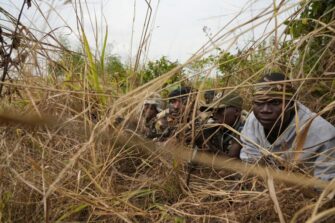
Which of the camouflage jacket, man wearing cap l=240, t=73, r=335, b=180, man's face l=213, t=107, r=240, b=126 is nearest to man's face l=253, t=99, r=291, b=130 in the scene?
man wearing cap l=240, t=73, r=335, b=180

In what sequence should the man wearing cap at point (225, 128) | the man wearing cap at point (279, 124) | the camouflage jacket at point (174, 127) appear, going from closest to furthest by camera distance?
the man wearing cap at point (279, 124) < the camouflage jacket at point (174, 127) < the man wearing cap at point (225, 128)

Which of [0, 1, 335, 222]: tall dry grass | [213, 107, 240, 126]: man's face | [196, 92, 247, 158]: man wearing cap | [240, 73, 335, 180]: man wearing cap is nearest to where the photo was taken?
[0, 1, 335, 222]: tall dry grass

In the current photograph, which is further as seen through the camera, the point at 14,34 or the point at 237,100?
the point at 237,100

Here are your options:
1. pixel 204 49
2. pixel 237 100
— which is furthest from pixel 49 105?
pixel 237 100

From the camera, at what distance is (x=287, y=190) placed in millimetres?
1046

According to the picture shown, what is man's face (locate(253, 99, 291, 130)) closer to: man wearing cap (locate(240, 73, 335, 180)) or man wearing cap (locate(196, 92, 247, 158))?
man wearing cap (locate(240, 73, 335, 180))

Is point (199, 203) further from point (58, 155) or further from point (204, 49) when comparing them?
point (204, 49)

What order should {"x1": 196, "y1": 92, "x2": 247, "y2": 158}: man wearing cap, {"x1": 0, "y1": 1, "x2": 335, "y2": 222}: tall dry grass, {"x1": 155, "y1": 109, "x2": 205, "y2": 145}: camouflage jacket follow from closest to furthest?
{"x1": 0, "y1": 1, "x2": 335, "y2": 222}: tall dry grass < {"x1": 155, "y1": 109, "x2": 205, "y2": 145}: camouflage jacket < {"x1": 196, "y1": 92, "x2": 247, "y2": 158}: man wearing cap

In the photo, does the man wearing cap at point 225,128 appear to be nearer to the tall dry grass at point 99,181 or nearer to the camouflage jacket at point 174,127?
the camouflage jacket at point 174,127

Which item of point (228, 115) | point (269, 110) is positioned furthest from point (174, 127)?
point (228, 115)

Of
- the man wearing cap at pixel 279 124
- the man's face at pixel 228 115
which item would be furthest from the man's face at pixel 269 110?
the man's face at pixel 228 115

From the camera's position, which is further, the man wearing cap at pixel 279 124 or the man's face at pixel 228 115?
the man's face at pixel 228 115

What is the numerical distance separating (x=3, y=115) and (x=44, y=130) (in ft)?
3.59

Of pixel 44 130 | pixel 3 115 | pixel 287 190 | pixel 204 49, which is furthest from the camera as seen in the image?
pixel 44 130
